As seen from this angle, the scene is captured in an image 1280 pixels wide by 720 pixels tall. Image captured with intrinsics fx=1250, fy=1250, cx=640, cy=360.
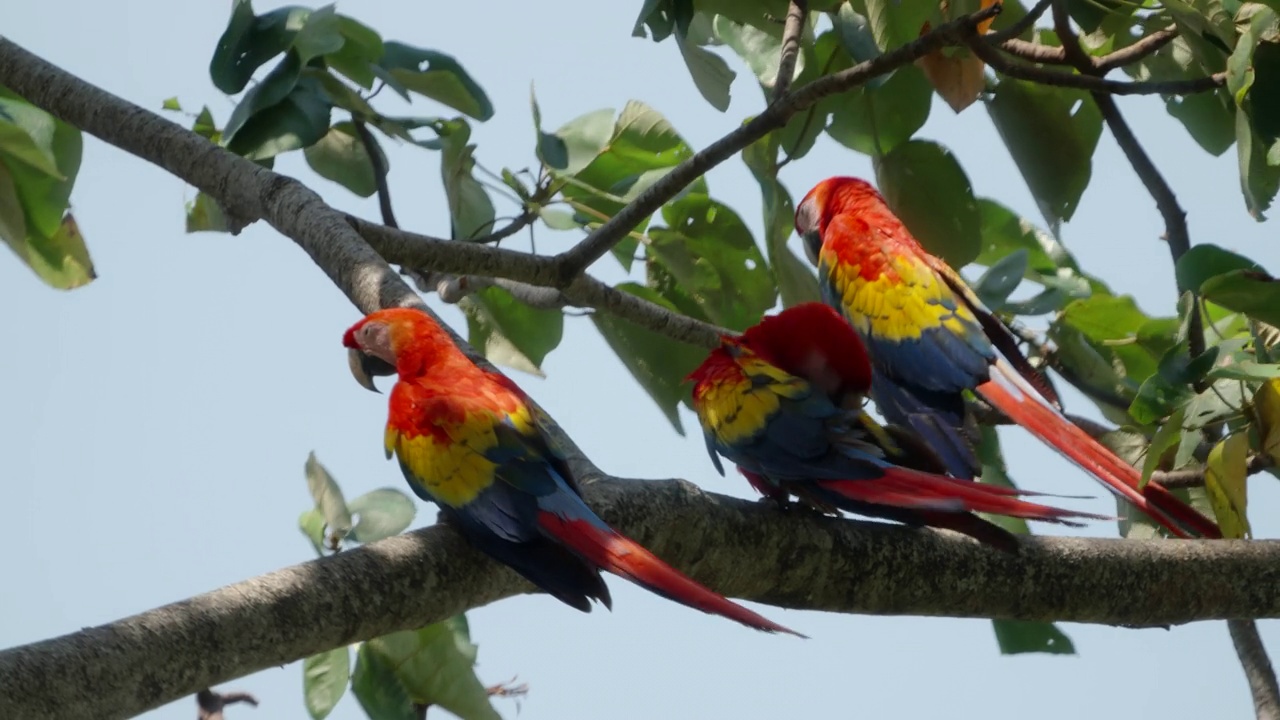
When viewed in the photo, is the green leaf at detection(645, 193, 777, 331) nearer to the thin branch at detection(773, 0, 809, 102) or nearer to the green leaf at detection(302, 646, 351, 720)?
the thin branch at detection(773, 0, 809, 102)

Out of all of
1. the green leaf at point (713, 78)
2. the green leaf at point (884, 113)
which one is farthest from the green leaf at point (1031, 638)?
the green leaf at point (713, 78)

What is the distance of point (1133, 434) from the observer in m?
1.42

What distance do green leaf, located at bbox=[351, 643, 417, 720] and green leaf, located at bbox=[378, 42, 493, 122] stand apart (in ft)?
2.24

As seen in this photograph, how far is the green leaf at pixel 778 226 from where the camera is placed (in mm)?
1598

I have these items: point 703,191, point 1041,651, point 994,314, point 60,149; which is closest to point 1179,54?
point 994,314

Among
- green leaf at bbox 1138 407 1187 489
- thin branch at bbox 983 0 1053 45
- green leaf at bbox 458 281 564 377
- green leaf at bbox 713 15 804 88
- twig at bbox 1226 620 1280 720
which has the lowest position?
twig at bbox 1226 620 1280 720

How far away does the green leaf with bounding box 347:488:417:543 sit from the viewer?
143cm

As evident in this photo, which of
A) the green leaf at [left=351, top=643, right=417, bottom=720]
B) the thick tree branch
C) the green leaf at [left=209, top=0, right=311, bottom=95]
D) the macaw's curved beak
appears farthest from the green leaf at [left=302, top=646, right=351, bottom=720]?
the green leaf at [left=209, top=0, right=311, bottom=95]

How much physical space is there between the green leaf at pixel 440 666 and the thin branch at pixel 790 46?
0.69 meters

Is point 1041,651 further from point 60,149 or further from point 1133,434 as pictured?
point 60,149

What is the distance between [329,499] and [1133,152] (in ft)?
3.43

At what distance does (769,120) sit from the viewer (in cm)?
139

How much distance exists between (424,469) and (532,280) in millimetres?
383

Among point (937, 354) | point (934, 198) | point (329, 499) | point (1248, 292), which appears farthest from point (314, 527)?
point (1248, 292)
